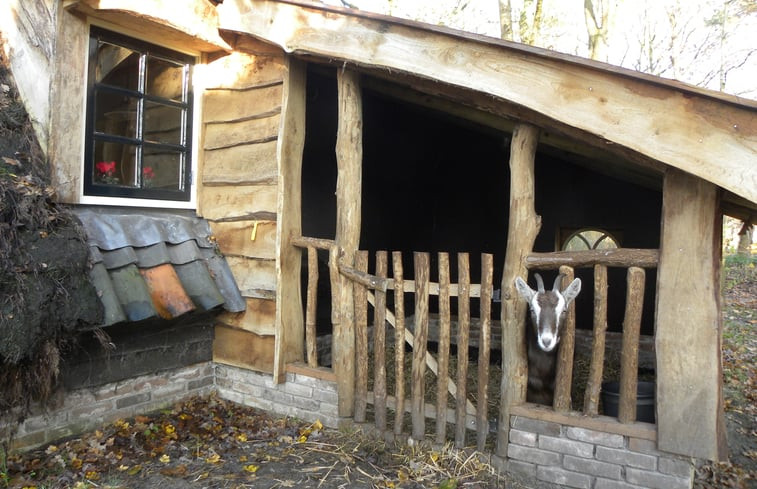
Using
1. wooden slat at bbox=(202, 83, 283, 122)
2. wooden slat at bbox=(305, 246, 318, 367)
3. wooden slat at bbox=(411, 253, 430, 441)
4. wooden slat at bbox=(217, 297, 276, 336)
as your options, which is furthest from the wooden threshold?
wooden slat at bbox=(202, 83, 283, 122)

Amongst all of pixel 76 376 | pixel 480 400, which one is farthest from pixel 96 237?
pixel 480 400

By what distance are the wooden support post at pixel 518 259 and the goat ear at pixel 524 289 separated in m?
0.09

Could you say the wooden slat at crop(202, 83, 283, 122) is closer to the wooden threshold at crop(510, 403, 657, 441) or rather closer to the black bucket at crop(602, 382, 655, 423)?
the wooden threshold at crop(510, 403, 657, 441)

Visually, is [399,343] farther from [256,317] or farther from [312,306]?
[256,317]

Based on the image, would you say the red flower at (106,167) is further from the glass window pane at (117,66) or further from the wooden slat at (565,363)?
the wooden slat at (565,363)

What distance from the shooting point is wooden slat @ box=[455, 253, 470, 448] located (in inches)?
156

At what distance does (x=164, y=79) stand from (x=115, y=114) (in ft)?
2.14

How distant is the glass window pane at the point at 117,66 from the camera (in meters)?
4.70

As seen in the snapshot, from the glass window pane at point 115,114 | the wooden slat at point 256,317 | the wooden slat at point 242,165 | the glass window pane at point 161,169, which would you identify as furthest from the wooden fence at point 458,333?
the glass window pane at point 115,114

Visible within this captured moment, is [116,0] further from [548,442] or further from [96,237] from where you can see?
[548,442]

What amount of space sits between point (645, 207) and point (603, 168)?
2470mm

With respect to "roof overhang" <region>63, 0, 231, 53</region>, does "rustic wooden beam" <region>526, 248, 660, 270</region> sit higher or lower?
lower

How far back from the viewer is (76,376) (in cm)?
434

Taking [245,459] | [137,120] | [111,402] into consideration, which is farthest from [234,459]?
[137,120]
